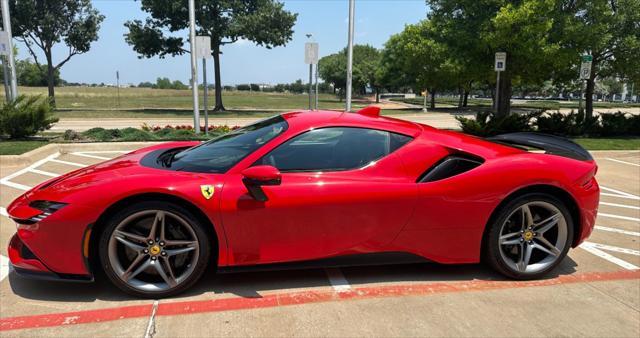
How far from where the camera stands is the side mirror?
302 cm

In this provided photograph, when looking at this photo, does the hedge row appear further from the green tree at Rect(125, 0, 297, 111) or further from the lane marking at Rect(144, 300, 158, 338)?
the green tree at Rect(125, 0, 297, 111)

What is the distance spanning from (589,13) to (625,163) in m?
6.16

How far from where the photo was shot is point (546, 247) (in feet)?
12.1

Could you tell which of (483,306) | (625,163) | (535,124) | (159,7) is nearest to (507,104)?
(535,124)

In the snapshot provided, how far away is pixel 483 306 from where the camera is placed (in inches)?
127

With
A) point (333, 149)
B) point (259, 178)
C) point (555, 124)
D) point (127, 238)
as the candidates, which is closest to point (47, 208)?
point (127, 238)

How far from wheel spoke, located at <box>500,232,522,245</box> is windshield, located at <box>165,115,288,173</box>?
189cm

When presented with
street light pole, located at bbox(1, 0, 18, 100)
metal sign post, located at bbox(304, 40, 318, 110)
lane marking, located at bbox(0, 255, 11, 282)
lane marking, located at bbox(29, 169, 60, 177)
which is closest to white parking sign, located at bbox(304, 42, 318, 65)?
metal sign post, located at bbox(304, 40, 318, 110)

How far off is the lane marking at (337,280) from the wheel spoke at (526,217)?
1454 mm

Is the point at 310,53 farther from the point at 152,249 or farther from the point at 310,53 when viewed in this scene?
the point at 152,249

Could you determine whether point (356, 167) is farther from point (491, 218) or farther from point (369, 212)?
point (491, 218)

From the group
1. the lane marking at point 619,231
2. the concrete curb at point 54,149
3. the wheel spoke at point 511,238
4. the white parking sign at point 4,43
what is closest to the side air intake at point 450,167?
the wheel spoke at point 511,238

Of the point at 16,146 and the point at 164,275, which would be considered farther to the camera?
the point at 16,146

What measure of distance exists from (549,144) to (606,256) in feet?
4.14
